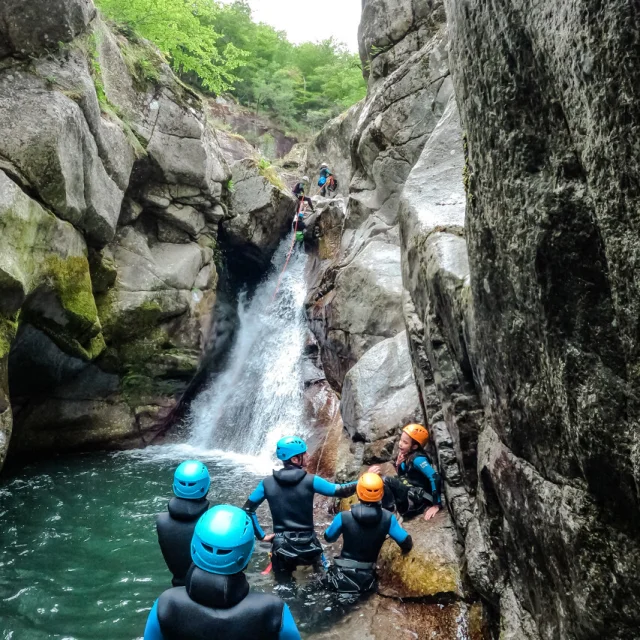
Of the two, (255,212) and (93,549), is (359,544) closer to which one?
(93,549)

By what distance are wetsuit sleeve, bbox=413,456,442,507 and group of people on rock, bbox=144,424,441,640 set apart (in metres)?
0.01

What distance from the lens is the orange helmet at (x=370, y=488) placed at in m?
5.29

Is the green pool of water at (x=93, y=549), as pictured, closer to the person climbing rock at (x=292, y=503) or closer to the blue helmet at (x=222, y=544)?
the person climbing rock at (x=292, y=503)

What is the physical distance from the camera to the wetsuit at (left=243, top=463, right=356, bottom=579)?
5816mm

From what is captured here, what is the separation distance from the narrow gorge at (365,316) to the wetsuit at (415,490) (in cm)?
26

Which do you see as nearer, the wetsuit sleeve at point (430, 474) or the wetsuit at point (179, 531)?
the wetsuit at point (179, 531)

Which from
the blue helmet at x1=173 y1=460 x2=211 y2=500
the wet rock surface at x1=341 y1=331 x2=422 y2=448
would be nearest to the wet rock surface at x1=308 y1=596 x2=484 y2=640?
the blue helmet at x1=173 y1=460 x2=211 y2=500

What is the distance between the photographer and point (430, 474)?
6.42 metres

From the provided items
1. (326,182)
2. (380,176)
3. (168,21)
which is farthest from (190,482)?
(326,182)

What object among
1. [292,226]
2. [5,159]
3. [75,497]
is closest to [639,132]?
[5,159]

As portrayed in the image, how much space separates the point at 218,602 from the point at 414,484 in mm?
4467

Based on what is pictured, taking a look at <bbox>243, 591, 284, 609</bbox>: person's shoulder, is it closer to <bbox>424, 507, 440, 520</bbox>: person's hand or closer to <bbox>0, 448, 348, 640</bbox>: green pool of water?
<bbox>0, 448, 348, 640</bbox>: green pool of water

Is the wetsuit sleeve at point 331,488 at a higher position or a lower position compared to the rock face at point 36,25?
lower

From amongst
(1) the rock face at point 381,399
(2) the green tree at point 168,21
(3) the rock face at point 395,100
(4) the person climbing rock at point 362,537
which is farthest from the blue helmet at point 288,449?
(2) the green tree at point 168,21
